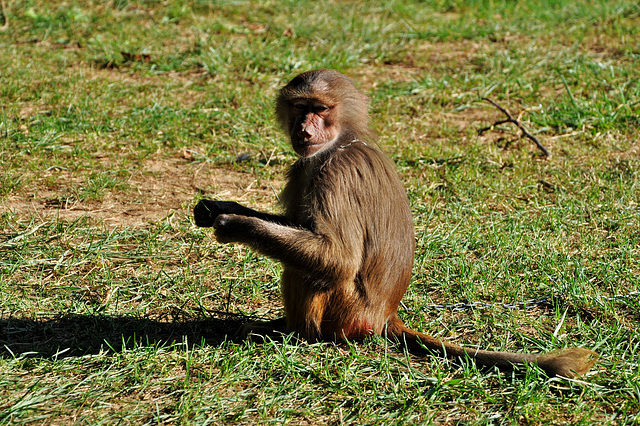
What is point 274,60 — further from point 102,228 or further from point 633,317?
point 633,317

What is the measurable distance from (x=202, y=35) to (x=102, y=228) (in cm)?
442

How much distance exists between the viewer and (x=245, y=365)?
12.9 feet

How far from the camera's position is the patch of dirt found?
580 cm

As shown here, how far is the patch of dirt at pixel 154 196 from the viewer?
5797 millimetres

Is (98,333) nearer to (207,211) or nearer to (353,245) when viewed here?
(207,211)

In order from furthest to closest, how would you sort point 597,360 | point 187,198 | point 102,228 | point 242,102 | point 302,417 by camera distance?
point 242,102 → point 187,198 → point 102,228 → point 597,360 → point 302,417

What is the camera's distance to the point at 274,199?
6418 mm

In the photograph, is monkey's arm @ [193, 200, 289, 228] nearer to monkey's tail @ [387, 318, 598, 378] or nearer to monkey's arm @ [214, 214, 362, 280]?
monkey's arm @ [214, 214, 362, 280]

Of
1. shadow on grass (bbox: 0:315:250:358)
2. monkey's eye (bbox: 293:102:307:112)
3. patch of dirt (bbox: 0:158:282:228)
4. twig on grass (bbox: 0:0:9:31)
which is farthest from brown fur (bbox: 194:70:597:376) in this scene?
twig on grass (bbox: 0:0:9:31)

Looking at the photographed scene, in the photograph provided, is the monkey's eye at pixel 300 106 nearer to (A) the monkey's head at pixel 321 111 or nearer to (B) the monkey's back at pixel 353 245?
(A) the monkey's head at pixel 321 111

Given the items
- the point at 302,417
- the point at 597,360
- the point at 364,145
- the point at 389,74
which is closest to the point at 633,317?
the point at 597,360

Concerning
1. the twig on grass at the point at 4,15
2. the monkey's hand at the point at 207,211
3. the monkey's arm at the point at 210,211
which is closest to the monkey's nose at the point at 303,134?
the monkey's arm at the point at 210,211

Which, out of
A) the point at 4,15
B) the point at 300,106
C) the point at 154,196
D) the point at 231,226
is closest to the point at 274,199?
the point at 154,196

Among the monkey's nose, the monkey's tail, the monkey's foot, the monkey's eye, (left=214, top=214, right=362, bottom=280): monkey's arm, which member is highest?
the monkey's eye
